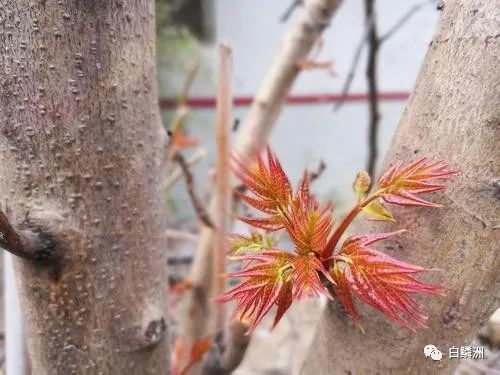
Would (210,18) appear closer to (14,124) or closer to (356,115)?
(356,115)

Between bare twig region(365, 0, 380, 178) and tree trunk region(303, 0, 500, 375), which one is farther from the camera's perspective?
bare twig region(365, 0, 380, 178)

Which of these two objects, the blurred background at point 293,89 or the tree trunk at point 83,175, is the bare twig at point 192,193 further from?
the blurred background at point 293,89

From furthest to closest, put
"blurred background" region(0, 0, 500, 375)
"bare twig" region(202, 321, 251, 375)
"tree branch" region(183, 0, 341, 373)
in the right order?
"blurred background" region(0, 0, 500, 375) < "tree branch" region(183, 0, 341, 373) < "bare twig" region(202, 321, 251, 375)

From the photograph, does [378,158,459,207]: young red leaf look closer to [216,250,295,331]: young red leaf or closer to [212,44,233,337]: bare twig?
[216,250,295,331]: young red leaf

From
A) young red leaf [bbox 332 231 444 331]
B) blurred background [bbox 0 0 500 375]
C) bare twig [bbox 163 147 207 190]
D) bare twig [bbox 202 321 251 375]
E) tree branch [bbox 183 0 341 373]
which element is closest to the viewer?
young red leaf [bbox 332 231 444 331]

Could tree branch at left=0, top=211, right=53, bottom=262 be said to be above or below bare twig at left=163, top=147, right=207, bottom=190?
below

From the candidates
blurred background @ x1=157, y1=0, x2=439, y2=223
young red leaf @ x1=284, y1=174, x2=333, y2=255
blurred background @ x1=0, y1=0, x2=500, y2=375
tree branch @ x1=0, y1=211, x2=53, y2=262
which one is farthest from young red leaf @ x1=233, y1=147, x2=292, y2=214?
blurred background @ x1=157, y1=0, x2=439, y2=223

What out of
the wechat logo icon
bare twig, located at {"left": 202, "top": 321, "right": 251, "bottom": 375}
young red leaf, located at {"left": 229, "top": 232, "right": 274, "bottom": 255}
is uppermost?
young red leaf, located at {"left": 229, "top": 232, "right": 274, "bottom": 255}

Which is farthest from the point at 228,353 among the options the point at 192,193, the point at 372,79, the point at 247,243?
the point at 372,79
